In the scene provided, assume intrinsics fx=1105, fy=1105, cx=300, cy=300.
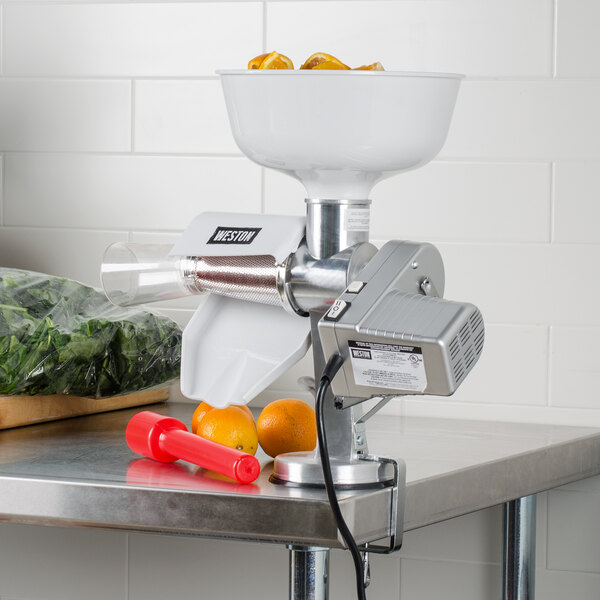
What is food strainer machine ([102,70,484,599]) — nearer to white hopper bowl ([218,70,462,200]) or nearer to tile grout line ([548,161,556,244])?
white hopper bowl ([218,70,462,200])

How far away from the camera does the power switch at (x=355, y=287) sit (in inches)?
35.7

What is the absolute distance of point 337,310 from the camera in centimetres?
89

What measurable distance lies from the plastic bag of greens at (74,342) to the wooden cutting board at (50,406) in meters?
0.03

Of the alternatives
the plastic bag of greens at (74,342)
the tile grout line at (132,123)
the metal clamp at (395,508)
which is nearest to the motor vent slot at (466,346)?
the metal clamp at (395,508)

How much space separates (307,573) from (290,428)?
0.14m

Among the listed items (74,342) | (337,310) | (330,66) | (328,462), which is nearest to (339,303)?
(337,310)

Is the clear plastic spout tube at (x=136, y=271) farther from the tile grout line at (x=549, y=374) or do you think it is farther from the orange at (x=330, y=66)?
the tile grout line at (x=549, y=374)

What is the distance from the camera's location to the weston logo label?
1.00 m

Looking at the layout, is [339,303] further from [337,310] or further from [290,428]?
[290,428]

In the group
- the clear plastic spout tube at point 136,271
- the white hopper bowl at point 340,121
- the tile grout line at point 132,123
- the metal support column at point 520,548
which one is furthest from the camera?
the tile grout line at point 132,123

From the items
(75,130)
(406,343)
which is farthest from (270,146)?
(75,130)

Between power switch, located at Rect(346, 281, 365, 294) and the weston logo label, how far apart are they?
129 millimetres

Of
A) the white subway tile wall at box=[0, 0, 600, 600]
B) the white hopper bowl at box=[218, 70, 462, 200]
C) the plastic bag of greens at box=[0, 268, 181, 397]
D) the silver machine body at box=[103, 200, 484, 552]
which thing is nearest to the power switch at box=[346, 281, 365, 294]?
the silver machine body at box=[103, 200, 484, 552]

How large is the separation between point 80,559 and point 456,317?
104 cm
